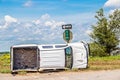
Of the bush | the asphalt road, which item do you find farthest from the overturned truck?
the bush

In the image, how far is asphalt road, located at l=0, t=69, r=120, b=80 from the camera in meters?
20.8

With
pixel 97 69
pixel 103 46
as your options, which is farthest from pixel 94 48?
pixel 97 69

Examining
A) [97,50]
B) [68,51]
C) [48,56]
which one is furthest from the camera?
[97,50]

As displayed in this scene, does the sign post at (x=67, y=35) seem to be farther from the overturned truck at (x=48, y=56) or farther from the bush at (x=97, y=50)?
the bush at (x=97, y=50)

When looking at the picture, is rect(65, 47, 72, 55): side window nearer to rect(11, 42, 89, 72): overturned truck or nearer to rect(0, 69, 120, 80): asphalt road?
rect(11, 42, 89, 72): overturned truck

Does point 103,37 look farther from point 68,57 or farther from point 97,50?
point 68,57

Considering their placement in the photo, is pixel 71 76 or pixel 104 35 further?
pixel 104 35

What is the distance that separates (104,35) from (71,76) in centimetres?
2899

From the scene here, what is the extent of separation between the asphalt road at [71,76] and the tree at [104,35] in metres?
26.5

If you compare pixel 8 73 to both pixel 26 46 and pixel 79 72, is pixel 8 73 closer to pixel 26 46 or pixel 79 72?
pixel 26 46

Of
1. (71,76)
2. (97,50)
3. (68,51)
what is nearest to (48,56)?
(68,51)

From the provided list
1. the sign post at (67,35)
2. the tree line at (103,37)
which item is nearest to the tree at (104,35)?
the tree line at (103,37)

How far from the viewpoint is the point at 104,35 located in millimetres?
50062

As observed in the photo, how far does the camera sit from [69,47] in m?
24.1
